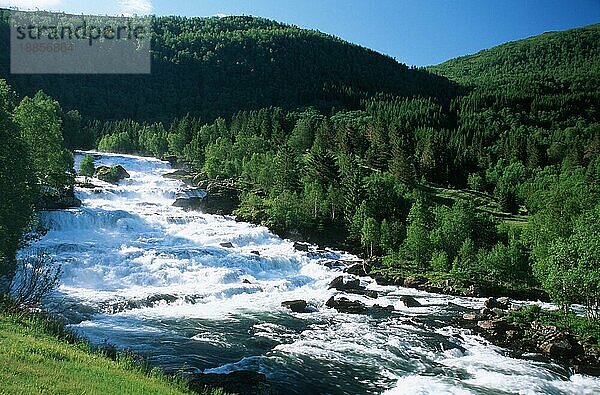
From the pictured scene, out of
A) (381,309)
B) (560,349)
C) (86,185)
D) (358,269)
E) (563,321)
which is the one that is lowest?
(381,309)

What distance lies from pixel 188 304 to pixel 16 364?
86.3 feet

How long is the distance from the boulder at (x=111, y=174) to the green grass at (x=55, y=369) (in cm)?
7005

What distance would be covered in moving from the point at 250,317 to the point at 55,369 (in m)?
23.3

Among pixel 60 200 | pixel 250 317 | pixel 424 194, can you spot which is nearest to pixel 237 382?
pixel 250 317

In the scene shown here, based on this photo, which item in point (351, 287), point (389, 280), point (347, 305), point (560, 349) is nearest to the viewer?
point (560, 349)

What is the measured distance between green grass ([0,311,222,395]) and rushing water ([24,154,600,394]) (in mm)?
7320

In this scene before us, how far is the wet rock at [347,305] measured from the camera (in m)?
41.8

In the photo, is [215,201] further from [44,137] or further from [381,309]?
[381,309]

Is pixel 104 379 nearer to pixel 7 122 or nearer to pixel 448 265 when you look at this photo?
pixel 7 122

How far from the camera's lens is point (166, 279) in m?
46.9

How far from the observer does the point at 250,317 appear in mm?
38219

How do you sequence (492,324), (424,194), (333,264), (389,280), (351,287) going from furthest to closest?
(424,194), (333,264), (389,280), (351,287), (492,324)

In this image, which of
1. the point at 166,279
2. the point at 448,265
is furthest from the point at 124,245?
the point at 448,265

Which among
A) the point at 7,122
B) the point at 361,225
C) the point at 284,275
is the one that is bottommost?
the point at 284,275
